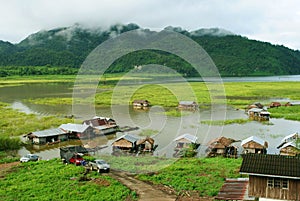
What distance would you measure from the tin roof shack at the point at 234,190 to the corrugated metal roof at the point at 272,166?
67.8 inches

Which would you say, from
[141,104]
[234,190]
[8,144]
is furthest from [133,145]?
[141,104]

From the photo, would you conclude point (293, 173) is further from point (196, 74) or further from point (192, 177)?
point (196, 74)

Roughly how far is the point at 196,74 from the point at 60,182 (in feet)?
505

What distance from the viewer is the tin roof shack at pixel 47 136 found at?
34406mm

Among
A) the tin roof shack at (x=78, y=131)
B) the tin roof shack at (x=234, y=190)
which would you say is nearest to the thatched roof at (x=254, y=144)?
the tin roof shack at (x=234, y=190)

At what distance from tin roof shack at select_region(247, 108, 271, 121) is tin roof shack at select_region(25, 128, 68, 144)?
99.4 feet

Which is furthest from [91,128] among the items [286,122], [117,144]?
[286,122]

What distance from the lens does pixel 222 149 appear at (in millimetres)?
29875

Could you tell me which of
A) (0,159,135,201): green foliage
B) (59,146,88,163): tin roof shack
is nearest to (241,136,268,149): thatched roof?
(0,159,135,201): green foliage

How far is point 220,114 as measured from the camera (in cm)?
5416

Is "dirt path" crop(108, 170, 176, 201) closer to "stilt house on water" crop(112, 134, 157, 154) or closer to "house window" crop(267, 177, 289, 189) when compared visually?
"house window" crop(267, 177, 289, 189)

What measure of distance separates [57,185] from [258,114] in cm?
4006

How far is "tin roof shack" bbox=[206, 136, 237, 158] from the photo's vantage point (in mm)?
29703

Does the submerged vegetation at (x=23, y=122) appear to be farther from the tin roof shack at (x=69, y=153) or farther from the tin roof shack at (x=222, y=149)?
the tin roof shack at (x=222, y=149)
